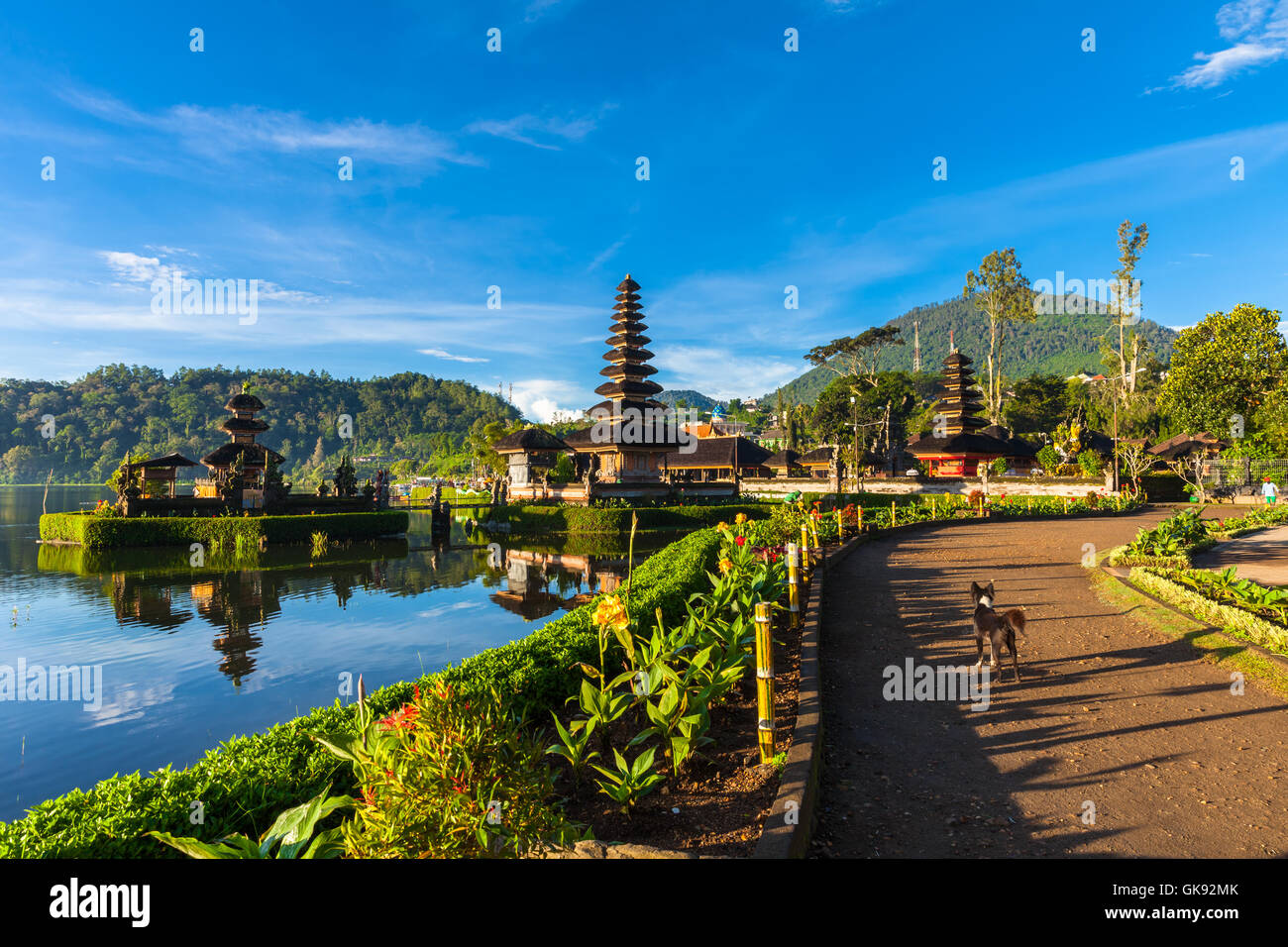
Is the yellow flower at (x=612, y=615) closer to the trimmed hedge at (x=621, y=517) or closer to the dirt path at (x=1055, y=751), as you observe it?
the dirt path at (x=1055, y=751)

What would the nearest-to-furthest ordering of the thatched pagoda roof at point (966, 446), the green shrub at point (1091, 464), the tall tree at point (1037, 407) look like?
1. the green shrub at point (1091, 464)
2. the thatched pagoda roof at point (966, 446)
3. the tall tree at point (1037, 407)

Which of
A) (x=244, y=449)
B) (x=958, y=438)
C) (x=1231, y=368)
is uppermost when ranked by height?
(x=1231, y=368)

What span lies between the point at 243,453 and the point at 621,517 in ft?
77.3

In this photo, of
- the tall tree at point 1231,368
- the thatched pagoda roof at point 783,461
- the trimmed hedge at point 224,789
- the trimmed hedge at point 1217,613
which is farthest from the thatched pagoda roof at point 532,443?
the tall tree at point 1231,368

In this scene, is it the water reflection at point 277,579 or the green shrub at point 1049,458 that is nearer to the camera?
the water reflection at point 277,579

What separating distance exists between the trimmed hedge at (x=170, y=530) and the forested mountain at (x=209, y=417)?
66600mm

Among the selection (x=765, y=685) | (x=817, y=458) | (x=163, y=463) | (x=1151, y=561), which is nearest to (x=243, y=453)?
(x=163, y=463)

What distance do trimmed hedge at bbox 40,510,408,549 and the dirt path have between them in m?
26.4

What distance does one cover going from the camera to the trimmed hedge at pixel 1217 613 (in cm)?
677

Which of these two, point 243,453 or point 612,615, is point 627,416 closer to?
point 243,453

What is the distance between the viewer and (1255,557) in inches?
529

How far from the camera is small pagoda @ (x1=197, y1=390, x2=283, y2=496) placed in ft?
111
